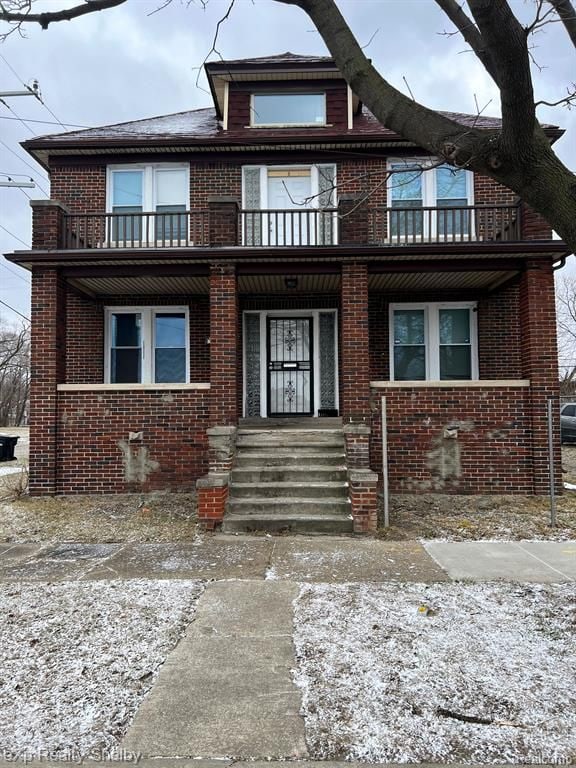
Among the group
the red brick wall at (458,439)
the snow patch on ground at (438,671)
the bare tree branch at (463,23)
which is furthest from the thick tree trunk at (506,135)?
the red brick wall at (458,439)

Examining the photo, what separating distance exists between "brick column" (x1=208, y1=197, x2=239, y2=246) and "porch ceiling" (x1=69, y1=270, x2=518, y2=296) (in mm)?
712

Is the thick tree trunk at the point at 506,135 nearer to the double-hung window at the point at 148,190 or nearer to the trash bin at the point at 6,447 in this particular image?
the double-hung window at the point at 148,190

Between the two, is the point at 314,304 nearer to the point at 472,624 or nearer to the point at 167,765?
the point at 472,624

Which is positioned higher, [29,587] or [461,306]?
[461,306]

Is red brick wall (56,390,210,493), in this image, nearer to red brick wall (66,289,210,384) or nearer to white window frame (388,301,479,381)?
red brick wall (66,289,210,384)

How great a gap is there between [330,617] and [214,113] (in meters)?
12.7

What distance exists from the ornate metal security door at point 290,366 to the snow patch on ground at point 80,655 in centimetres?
631

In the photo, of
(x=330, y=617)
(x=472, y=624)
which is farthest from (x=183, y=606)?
(x=472, y=624)

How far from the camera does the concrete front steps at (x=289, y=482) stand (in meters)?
6.88

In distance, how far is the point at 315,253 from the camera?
8625 millimetres

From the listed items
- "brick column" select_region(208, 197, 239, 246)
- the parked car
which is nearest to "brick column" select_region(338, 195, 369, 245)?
"brick column" select_region(208, 197, 239, 246)

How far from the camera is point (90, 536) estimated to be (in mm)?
6895

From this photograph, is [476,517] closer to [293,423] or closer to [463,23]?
[293,423]

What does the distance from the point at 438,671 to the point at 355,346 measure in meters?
5.71
